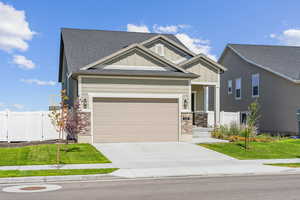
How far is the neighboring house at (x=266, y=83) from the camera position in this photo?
27.3 metres

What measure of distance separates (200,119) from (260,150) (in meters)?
8.28

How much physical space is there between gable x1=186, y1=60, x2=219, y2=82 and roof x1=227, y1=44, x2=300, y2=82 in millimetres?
5238

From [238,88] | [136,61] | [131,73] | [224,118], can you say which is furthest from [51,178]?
[238,88]

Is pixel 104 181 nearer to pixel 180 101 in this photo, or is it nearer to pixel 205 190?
pixel 205 190

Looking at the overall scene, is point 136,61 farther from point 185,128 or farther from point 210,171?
point 210,171

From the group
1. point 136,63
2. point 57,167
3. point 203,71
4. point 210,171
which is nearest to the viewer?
point 210,171

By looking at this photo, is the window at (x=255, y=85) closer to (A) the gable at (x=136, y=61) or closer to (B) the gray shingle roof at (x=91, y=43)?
(B) the gray shingle roof at (x=91, y=43)

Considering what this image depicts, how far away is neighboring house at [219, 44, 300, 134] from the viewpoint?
27328 millimetres

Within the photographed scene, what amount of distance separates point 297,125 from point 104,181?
19.1 metres

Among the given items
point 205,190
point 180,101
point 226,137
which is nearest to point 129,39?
point 180,101

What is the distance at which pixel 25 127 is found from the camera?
22797 mm

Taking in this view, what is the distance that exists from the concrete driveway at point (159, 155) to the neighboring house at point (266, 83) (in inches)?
429

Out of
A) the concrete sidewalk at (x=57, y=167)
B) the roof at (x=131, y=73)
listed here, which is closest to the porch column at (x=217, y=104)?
the roof at (x=131, y=73)

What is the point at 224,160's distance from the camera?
1641cm
